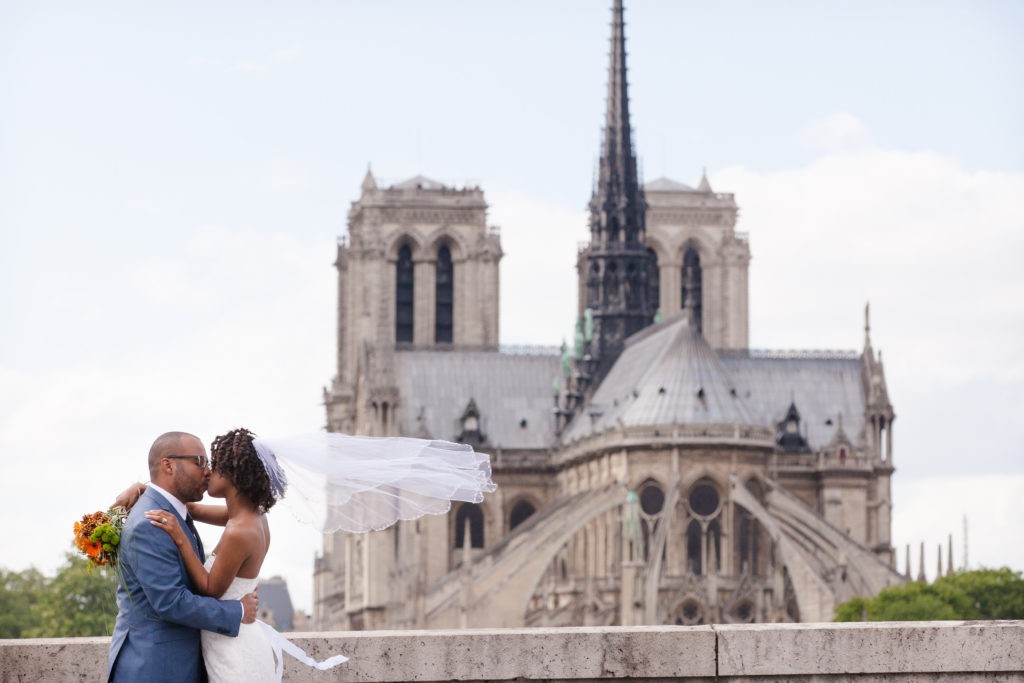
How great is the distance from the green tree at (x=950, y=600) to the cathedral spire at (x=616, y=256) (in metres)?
17.7

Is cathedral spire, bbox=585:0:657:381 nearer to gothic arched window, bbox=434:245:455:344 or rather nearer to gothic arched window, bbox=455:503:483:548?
gothic arched window, bbox=455:503:483:548

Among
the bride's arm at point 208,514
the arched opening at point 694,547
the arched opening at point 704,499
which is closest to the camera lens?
the bride's arm at point 208,514

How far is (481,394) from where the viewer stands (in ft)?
319

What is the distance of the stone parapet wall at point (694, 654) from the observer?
15.7 m

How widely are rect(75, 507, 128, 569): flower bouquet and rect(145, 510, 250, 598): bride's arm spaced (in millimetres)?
373

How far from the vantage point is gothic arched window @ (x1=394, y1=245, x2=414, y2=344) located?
104 meters

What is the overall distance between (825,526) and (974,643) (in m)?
67.2

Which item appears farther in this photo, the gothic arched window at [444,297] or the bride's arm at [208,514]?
the gothic arched window at [444,297]

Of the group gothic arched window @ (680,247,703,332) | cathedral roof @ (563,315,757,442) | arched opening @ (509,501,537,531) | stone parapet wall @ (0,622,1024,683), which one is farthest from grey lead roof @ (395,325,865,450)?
stone parapet wall @ (0,622,1024,683)

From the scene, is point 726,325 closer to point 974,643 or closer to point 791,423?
point 791,423

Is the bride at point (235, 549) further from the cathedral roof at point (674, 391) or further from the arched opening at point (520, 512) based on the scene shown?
the arched opening at point (520, 512)

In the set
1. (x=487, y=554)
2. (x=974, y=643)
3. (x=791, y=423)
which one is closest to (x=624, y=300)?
(x=791, y=423)

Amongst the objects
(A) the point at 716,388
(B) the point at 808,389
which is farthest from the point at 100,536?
(B) the point at 808,389

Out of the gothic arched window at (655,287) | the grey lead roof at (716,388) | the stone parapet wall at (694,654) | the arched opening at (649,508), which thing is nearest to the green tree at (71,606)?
the grey lead roof at (716,388)
